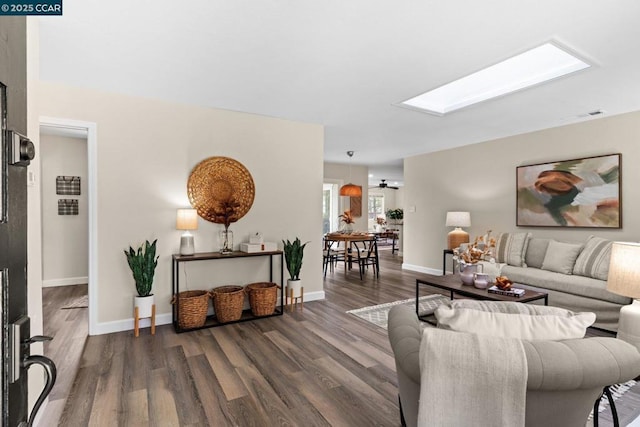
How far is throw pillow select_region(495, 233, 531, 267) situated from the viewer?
4.56m

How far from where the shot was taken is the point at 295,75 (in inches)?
114

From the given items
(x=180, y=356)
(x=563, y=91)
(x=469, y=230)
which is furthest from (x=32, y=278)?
(x=469, y=230)

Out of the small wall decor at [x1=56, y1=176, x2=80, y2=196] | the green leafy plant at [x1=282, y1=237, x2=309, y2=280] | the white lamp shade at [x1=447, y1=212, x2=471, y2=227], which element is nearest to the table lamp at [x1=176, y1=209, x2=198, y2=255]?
the green leafy plant at [x1=282, y1=237, x2=309, y2=280]

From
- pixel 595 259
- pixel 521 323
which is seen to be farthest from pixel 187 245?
pixel 595 259

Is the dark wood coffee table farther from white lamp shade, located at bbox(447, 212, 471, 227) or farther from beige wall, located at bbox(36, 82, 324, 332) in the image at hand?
white lamp shade, located at bbox(447, 212, 471, 227)

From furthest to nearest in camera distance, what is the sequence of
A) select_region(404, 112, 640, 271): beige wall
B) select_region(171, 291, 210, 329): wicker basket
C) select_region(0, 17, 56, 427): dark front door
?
select_region(404, 112, 640, 271): beige wall, select_region(171, 291, 210, 329): wicker basket, select_region(0, 17, 56, 427): dark front door

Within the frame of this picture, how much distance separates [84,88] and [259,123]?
1.78 metres

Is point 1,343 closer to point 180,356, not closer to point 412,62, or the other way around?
point 180,356

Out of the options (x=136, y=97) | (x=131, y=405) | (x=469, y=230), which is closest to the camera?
(x=131, y=405)

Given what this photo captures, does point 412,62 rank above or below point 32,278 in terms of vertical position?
above

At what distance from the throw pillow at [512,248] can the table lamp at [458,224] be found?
2.43 feet

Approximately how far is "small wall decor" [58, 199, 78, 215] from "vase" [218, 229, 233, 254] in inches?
124

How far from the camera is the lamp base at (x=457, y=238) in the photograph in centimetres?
560

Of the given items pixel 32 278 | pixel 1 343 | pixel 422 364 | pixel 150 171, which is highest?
pixel 150 171
